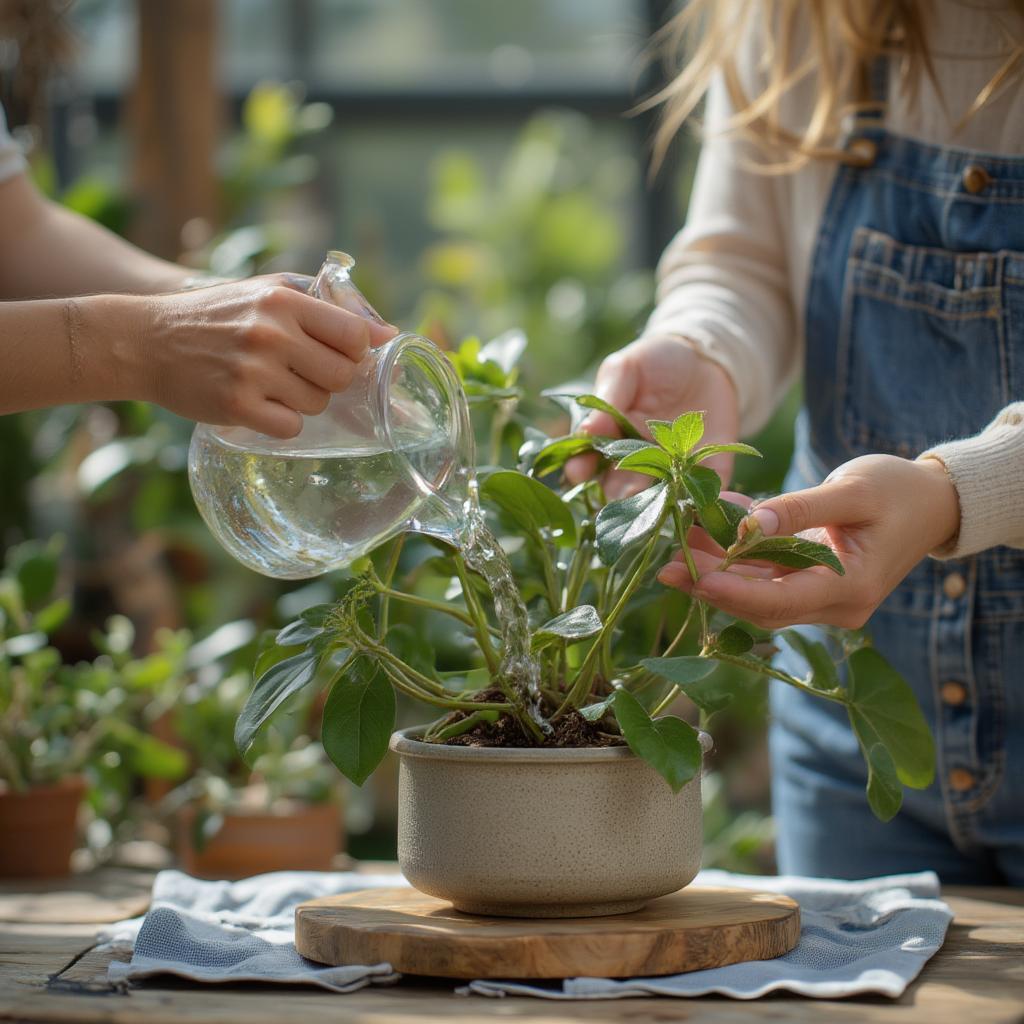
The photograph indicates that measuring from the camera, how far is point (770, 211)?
129cm

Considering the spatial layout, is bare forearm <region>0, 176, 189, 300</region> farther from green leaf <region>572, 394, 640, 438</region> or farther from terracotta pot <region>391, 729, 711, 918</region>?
terracotta pot <region>391, 729, 711, 918</region>

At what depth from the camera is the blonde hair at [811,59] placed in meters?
1.17

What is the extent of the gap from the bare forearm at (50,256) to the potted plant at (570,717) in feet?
1.57

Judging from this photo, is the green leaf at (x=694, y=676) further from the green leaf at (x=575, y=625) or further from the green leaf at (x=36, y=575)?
the green leaf at (x=36, y=575)

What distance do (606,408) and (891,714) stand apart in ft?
0.94

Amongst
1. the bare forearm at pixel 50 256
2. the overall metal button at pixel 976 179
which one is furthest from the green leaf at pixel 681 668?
the bare forearm at pixel 50 256

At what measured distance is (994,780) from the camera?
1.13 meters

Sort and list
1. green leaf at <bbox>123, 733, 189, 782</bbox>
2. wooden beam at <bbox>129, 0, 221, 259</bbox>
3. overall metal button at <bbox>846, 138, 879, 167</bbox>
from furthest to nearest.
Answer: wooden beam at <bbox>129, 0, 221, 259</bbox>, green leaf at <bbox>123, 733, 189, 782</bbox>, overall metal button at <bbox>846, 138, 879, 167</bbox>

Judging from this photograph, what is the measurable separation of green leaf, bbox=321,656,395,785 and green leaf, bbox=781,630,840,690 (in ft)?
0.96

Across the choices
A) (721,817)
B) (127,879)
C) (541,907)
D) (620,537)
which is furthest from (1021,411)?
(721,817)

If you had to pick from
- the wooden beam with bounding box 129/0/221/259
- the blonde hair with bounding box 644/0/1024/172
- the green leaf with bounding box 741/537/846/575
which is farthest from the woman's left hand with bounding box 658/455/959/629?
the wooden beam with bounding box 129/0/221/259

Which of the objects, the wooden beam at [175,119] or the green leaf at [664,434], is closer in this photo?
the green leaf at [664,434]

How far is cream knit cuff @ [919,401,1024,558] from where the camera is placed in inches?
36.0

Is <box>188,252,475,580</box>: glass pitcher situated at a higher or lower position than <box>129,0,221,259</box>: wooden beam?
lower
